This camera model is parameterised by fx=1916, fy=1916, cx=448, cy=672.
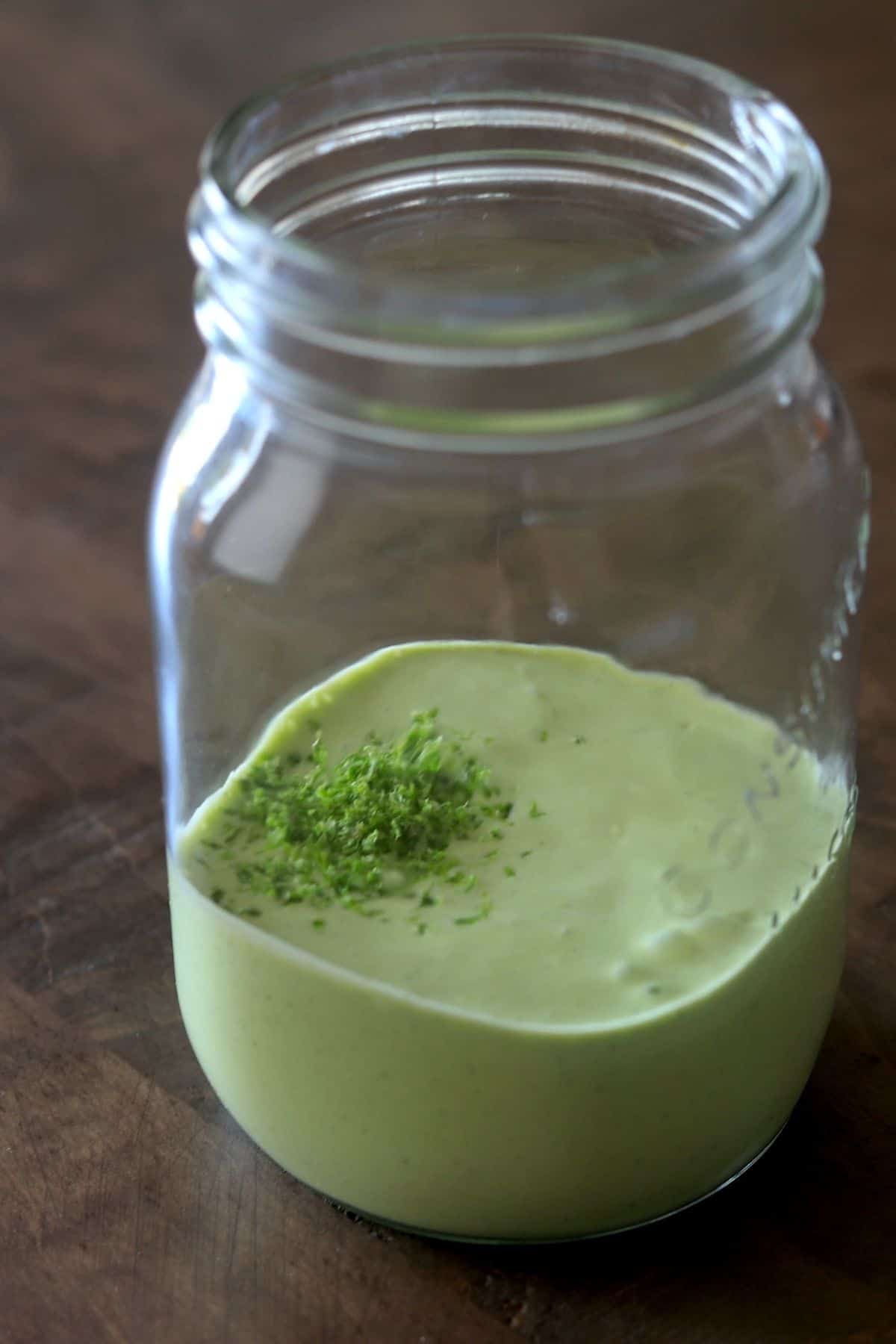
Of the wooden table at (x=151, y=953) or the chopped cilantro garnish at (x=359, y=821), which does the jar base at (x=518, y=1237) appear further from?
the chopped cilantro garnish at (x=359, y=821)

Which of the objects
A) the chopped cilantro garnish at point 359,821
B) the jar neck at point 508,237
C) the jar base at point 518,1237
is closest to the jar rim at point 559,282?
the jar neck at point 508,237

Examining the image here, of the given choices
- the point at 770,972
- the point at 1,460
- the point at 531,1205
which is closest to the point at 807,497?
the point at 770,972

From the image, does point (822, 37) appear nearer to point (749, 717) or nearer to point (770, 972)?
point (749, 717)

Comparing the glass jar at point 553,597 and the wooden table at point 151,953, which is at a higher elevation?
the glass jar at point 553,597

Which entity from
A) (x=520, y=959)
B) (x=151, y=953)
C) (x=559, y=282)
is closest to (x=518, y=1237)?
(x=520, y=959)

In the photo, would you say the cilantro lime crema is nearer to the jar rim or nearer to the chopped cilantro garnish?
the chopped cilantro garnish

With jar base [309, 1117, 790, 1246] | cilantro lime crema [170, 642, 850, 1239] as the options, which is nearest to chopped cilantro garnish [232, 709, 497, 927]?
cilantro lime crema [170, 642, 850, 1239]

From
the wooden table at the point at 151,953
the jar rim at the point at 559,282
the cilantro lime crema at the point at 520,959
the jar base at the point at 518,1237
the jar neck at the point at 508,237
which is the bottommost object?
the wooden table at the point at 151,953

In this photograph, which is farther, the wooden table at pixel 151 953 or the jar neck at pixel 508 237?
the wooden table at pixel 151 953
